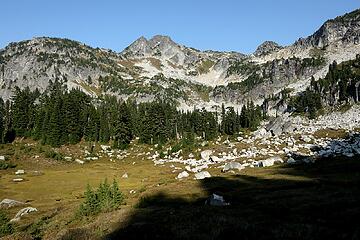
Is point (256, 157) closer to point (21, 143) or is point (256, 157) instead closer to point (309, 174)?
point (309, 174)

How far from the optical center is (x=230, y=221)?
2686 centimetres

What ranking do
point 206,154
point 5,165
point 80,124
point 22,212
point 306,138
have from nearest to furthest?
point 22,212 → point 5,165 → point 206,154 → point 306,138 → point 80,124

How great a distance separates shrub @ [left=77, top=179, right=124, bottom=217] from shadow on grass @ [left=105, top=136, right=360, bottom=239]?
3.07 m

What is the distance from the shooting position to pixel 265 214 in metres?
30.9

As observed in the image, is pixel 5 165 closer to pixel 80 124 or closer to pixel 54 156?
pixel 54 156

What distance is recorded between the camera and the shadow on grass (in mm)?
23422

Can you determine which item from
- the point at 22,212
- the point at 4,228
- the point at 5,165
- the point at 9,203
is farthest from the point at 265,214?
the point at 5,165

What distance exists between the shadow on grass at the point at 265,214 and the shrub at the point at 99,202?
307cm

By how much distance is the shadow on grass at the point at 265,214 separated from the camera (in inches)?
922

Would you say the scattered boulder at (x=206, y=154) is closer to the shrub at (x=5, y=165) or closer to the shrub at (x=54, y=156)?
the shrub at (x=54, y=156)

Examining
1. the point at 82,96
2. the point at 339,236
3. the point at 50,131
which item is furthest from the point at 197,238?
the point at 82,96

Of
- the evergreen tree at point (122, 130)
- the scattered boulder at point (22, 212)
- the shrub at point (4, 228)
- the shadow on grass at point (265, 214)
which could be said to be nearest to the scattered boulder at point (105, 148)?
the evergreen tree at point (122, 130)

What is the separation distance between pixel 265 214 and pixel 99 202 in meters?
17.3

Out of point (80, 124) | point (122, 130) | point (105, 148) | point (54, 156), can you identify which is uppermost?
point (80, 124)
